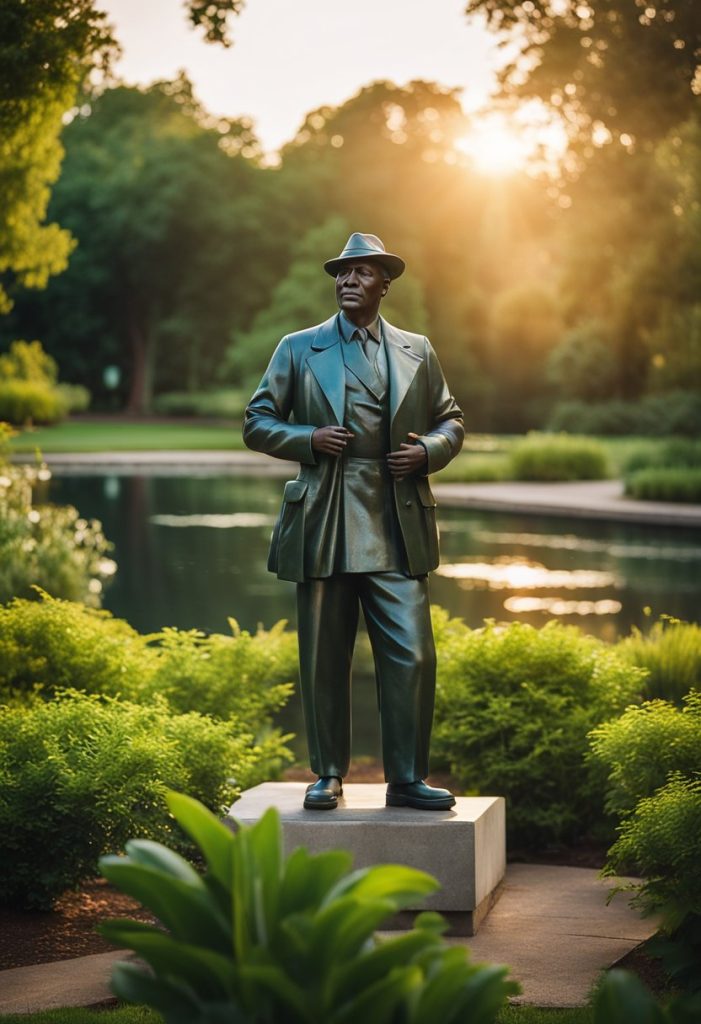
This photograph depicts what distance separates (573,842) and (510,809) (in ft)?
1.23

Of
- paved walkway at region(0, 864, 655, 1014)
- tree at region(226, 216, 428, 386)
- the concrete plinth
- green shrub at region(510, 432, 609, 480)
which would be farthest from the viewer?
tree at region(226, 216, 428, 386)

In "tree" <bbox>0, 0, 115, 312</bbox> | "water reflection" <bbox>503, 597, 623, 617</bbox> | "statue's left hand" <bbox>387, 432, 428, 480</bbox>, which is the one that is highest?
"tree" <bbox>0, 0, 115, 312</bbox>

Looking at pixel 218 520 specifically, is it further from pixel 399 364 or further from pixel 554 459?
pixel 399 364

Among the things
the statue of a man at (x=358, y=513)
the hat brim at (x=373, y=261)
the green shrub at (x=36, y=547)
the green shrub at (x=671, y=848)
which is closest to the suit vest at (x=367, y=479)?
the statue of a man at (x=358, y=513)

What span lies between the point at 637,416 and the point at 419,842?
48.3 m

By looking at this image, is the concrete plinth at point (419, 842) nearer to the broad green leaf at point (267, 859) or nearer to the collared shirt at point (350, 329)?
the collared shirt at point (350, 329)

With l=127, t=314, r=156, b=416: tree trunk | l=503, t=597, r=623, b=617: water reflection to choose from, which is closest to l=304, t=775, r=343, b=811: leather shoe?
l=503, t=597, r=623, b=617: water reflection

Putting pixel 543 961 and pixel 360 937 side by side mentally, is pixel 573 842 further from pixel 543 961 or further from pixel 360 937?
pixel 360 937

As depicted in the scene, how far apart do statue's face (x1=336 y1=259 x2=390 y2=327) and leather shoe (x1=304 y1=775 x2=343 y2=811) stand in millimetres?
1852

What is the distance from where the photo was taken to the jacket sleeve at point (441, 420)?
574cm

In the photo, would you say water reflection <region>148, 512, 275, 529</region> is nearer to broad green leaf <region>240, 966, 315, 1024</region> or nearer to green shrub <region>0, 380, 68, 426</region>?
broad green leaf <region>240, 966, 315, 1024</region>

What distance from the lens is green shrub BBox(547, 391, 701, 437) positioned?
158 ft

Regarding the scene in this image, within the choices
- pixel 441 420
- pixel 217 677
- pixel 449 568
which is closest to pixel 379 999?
pixel 441 420

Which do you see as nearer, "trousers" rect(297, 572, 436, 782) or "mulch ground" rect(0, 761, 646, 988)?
"mulch ground" rect(0, 761, 646, 988)
